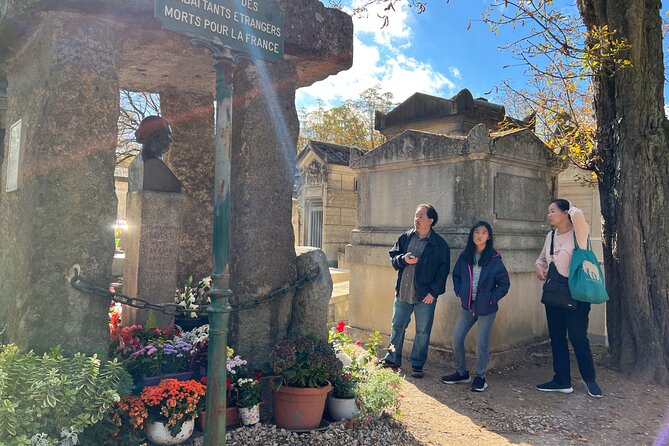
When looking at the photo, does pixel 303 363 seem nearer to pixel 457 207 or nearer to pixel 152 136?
pixel 152 136

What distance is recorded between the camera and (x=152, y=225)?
4.56 m

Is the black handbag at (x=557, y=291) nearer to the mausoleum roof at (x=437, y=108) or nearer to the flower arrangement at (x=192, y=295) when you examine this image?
the flower arrangement at (x=192, y=295)

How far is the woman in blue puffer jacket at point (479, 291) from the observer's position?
5.04 m

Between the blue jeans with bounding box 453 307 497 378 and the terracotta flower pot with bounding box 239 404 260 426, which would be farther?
the blue jeans with bounding box 453 307 497 378

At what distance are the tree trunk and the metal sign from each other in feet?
14.9

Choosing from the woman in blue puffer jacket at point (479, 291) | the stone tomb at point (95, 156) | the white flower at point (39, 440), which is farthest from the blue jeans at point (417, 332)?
the white flower at point (39, 440)

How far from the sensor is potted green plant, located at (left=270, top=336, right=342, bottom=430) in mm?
3459

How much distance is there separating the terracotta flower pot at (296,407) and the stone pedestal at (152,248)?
1.71m

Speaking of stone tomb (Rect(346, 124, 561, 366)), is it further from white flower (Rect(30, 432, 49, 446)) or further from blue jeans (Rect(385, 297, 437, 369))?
white flower (Rect(30, 432, 49, 446))

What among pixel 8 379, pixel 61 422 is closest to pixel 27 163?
pixel 8 379

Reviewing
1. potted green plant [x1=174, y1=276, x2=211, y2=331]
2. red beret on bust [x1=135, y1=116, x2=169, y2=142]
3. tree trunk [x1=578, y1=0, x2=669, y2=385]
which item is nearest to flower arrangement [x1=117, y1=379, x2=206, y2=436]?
potted green plant [x1=174, y1=276, x2=211, y2=331]

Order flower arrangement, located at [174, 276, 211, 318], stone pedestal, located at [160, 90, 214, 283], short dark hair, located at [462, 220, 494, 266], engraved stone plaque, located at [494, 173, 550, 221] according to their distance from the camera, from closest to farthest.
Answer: flower arrangement, located at [174, 276, 211, 318] < short dark hair, located at [462, 220, 494, 266] < stone pedestal, located at [160, 90, 214, 283] < engraved stone plaque, located at [494, 173, 550, 221]

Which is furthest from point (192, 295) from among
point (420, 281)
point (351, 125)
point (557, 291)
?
point (351, 125)

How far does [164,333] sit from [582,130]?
548 cm
